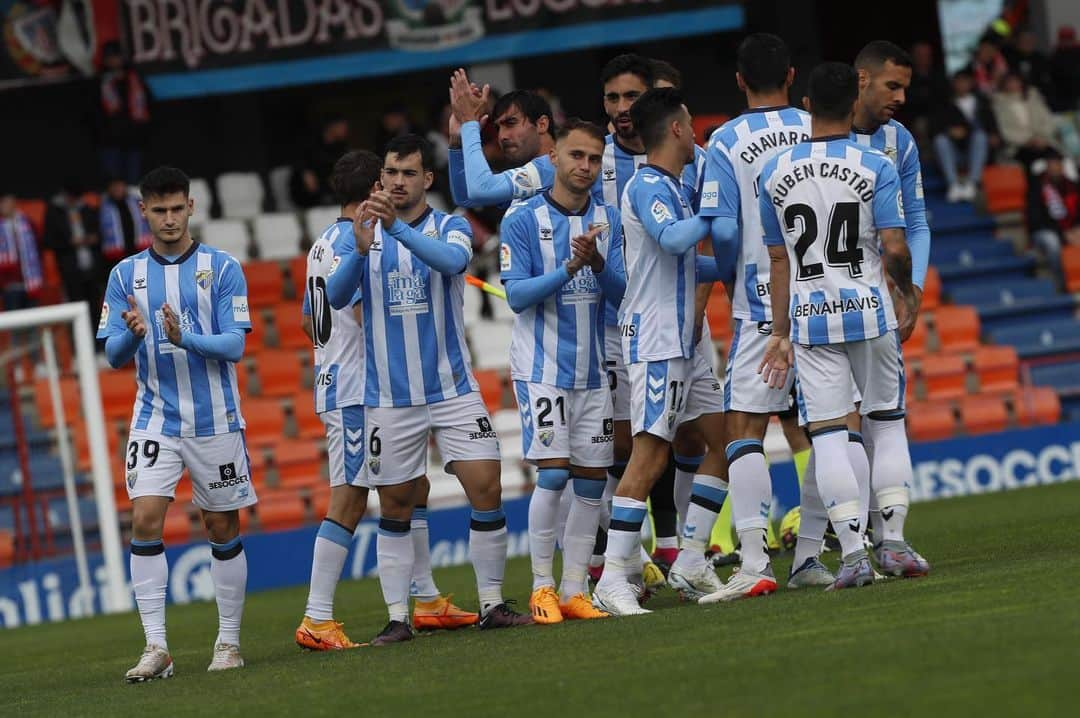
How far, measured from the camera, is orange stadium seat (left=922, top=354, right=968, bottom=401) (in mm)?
19078

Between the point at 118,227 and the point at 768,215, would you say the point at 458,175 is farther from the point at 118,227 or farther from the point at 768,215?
the point at 118,227

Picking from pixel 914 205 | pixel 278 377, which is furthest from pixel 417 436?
pixel 278 377

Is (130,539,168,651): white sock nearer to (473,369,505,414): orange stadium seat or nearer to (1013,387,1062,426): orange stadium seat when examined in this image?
(473,369,505,414): orange stadium seat

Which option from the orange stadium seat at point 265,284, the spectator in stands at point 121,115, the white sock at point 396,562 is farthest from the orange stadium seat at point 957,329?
the white sock at point 396,562

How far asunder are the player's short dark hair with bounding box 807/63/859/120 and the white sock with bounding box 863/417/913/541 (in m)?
1.36

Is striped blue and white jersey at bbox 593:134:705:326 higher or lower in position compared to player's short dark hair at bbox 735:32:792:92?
lower

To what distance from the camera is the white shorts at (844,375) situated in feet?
25.3

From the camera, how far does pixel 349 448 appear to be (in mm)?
8508

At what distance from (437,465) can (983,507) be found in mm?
5665

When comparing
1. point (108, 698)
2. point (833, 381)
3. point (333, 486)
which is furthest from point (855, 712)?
point (333, 486)

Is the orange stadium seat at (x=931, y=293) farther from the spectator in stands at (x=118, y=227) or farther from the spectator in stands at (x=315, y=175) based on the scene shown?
the spectator in stands at (x=118, y=227)

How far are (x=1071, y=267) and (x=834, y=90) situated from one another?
14152 mm

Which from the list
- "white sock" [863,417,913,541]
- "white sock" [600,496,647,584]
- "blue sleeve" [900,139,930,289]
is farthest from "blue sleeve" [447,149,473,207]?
"white sock" [863,417,913,541]

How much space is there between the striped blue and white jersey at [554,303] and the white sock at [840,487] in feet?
3.93
